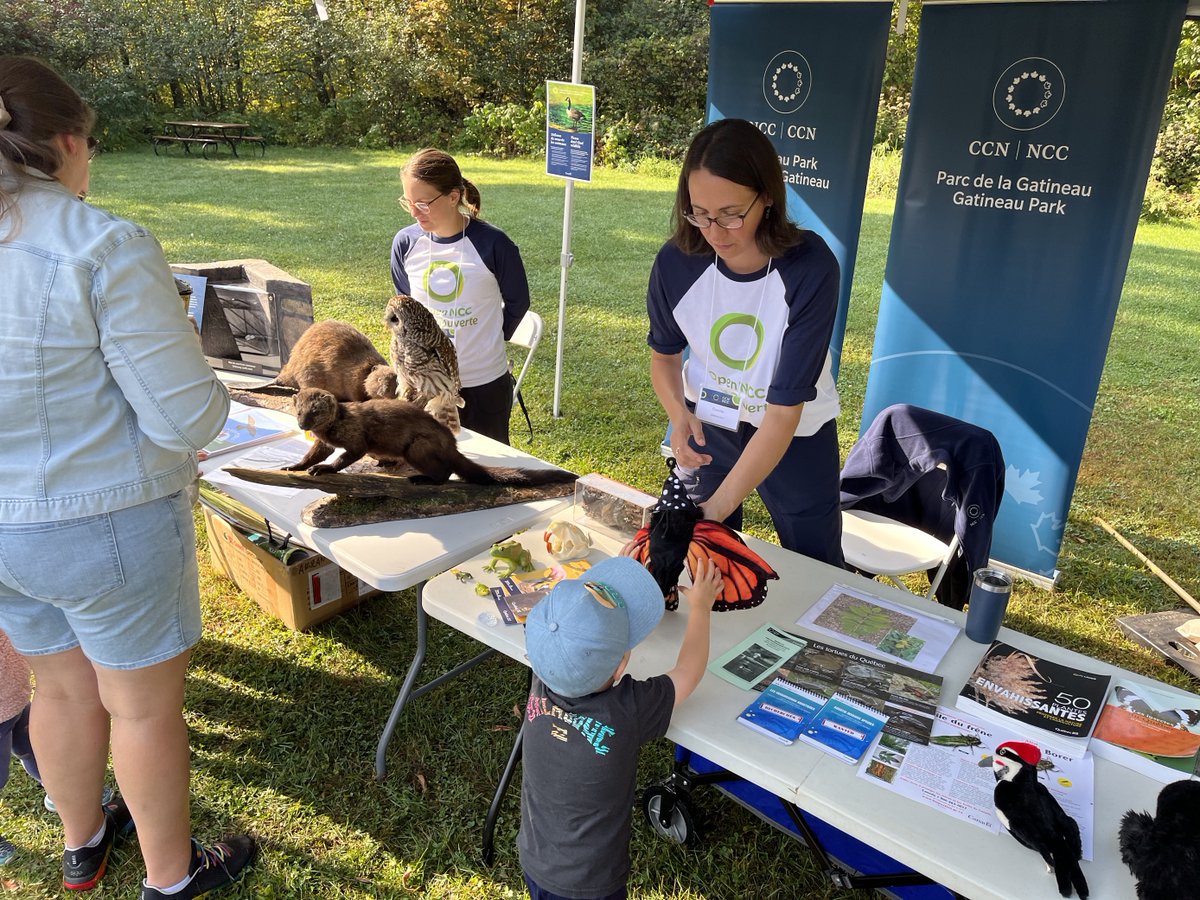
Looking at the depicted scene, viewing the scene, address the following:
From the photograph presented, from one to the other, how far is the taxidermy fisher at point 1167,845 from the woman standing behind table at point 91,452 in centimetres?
172

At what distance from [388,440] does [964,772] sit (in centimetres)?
174

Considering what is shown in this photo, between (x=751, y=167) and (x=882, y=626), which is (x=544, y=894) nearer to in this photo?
(x=882, y=626)

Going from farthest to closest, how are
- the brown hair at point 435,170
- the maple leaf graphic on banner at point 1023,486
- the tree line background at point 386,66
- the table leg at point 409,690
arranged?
the tree line background at point 386,66 < the maple leaf graphic on banner at point 1023,486 < the brown hair at point 435,170 < the table leg at point 409,690

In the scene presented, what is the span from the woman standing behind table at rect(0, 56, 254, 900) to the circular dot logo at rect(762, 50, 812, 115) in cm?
315

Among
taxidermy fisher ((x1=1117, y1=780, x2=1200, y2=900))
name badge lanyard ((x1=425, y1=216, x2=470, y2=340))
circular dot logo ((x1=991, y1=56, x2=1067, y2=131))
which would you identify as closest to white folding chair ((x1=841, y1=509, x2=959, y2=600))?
→ taxidermy fisher ((x1=1117, y1=780, x2=1200, y2=900))

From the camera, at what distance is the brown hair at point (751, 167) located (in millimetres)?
1814

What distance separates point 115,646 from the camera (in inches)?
63.3

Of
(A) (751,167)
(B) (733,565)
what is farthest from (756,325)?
(B) (733,565)

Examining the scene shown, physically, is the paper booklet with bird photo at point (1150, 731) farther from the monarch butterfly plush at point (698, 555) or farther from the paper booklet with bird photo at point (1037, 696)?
the monarch butterfly plush at point (698, 555)

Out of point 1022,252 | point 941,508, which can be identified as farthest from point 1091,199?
point 941,508

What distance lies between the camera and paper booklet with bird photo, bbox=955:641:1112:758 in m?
1.49

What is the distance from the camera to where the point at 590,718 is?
1398 mm

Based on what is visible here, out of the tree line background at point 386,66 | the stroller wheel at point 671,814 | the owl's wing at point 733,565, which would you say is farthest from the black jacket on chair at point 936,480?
the tree line background at point 386,66

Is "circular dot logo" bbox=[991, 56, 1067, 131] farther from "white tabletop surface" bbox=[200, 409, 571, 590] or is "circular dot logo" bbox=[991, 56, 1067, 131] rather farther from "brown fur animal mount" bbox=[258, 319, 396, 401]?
"brown fur animal mount" bbox=[258, 319, 396, 401]
